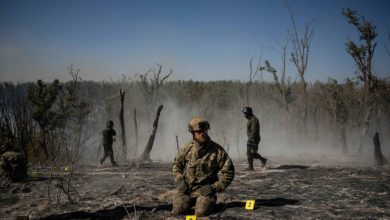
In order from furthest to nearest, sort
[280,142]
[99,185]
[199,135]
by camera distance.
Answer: [280,142] < [99,185] < [199,135]

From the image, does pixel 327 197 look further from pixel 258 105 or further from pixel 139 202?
pixel 258 105

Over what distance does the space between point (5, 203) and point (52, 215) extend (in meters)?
2.08

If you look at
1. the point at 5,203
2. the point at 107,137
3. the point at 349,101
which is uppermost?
the point at 349,101

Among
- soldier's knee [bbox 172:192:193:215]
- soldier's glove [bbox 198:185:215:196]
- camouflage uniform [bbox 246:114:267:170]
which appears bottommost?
soldier's knee [bbox 172:192:193:215]

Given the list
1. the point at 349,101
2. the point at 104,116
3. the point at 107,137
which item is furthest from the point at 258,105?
the point at 107,137

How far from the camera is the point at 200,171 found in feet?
18.8

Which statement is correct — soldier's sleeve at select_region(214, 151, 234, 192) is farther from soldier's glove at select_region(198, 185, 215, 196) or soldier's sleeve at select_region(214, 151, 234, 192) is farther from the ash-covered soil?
the ash-covered soil

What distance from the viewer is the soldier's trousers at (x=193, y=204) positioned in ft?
18.0

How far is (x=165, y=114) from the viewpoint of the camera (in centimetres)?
3166

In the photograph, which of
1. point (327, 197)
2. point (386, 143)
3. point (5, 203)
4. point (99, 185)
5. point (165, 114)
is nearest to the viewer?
point (327, 197)

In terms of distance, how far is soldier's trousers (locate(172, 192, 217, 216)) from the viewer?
18.0ft

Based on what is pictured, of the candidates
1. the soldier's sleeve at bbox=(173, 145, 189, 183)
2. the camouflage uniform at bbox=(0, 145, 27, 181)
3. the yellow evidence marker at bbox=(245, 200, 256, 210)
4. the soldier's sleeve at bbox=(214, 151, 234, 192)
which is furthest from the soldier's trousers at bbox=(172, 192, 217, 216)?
the camouflage uniform at bbox=(0, 145, 27, 181)

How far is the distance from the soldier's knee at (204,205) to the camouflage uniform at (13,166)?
21.5ft

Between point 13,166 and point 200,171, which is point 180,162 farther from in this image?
point 13,166
